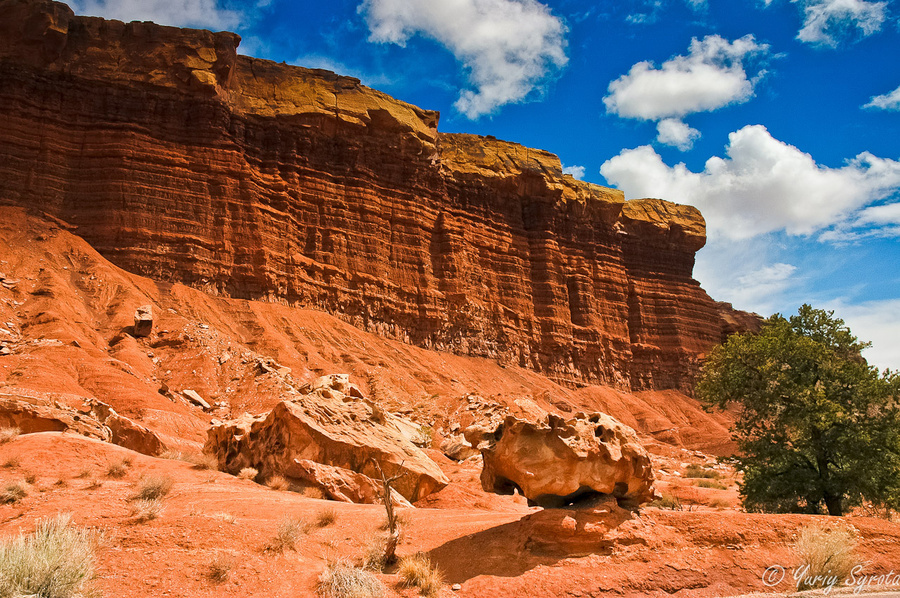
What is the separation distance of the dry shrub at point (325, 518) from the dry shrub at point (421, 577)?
2.03m

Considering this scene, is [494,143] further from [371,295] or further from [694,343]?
[694,343]

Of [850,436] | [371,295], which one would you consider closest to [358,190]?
[371,295]

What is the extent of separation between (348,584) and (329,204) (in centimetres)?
4190

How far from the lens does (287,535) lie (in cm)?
909

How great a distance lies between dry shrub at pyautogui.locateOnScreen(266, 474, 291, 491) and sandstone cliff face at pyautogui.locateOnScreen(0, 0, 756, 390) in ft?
92.3

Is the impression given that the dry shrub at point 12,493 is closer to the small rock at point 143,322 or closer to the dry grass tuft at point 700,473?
the small rock at point 143,322

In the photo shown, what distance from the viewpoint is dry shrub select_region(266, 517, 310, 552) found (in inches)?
347

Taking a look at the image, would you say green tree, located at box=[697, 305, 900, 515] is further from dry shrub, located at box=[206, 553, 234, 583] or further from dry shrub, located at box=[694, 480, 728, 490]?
dry shrub, located at box=[206, 553, 234, 583]

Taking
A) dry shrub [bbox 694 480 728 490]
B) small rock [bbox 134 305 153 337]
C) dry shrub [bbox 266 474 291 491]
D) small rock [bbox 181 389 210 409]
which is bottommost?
dry shrub [bbox 694 480 728 490]

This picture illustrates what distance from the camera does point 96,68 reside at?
42.1 m

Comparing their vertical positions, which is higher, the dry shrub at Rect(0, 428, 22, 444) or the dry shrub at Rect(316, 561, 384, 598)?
the dry shrub at Rect(0, 428, 22, 444)

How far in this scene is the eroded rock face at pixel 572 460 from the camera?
30.8 feet

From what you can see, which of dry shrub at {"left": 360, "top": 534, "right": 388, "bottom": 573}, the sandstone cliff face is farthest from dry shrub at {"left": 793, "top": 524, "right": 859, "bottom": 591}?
the sandstone cliff face

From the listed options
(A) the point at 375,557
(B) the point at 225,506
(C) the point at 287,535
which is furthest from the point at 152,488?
(A) the point at 375,557
